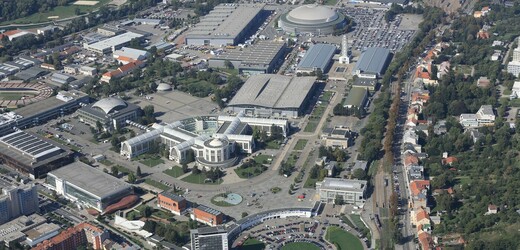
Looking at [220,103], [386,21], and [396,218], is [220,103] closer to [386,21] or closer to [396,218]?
[396,218]

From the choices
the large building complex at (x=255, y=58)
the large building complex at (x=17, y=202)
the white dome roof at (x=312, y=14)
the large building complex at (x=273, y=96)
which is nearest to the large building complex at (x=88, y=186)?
the large building complex at (x=17, y=202)

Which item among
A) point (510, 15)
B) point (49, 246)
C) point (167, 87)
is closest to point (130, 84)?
point (167, 87)

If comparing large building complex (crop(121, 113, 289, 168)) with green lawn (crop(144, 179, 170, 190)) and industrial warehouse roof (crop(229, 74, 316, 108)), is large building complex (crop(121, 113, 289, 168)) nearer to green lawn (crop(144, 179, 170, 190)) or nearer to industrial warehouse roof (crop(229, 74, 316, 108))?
industrial warehouse roof (crop(229, 74, 316, 108))

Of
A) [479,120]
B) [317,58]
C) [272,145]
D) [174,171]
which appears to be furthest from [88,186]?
[317,58]

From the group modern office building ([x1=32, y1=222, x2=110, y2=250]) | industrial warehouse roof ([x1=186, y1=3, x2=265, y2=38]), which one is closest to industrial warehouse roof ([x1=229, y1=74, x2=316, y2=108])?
industrial warehouse roof ([x1=186, y1=3, x2=265, y2=38])

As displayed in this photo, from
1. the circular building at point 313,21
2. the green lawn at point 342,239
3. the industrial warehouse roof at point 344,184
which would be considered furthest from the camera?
the circular building at point 313,21

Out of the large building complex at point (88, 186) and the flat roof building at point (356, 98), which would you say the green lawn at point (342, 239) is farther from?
the flat roof building at point (356, 98)
